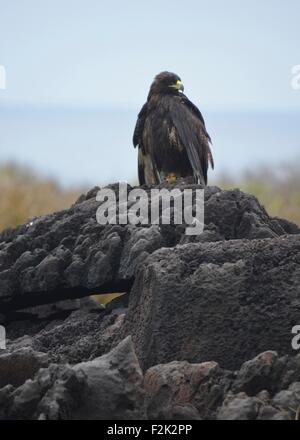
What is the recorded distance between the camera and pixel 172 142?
16.0 m

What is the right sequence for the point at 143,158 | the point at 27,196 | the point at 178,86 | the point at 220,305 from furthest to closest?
1. the point at 27,196
2. the point at 178,86
3. the point at 143,158
4. the point at 220,305

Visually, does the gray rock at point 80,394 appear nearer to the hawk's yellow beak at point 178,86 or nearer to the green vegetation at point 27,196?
the hawk's yellow beak at point 178,86

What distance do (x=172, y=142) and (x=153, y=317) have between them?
20.1 ft

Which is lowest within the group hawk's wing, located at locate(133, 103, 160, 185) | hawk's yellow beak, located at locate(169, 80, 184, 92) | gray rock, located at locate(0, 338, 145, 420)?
gray rock, located at locate(0, 338, 145, 420)

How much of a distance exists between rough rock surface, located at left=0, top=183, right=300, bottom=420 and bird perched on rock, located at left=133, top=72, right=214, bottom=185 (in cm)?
313

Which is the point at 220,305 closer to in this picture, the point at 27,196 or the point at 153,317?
the point at 153,317

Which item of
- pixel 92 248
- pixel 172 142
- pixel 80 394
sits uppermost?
pixel 172 142

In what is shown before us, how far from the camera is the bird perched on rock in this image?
15906 mm

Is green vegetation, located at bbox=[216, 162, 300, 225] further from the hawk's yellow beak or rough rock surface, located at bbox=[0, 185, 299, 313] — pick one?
rough rock surface, located at bbox=[0, 185, 299, 313]

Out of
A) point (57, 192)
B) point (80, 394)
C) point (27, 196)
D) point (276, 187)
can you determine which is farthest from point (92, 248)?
point (276, 187)

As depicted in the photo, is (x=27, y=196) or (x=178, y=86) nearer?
(x=178, y=86)

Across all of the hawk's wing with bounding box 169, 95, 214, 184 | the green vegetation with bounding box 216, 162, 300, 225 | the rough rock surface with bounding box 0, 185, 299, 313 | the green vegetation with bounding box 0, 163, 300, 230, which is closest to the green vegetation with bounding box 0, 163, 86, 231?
the green vegetation with bounding box 0, 163, 300, 230
